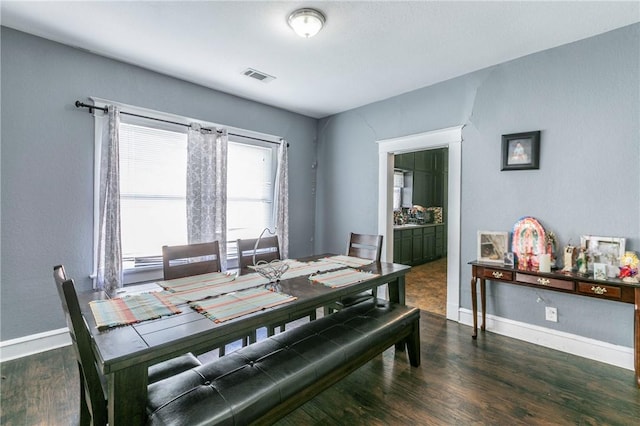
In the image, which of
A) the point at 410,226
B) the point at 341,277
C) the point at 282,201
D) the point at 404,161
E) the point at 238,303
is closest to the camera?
the point at 238,303

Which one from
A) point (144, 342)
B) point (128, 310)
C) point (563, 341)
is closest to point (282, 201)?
point (128, 310)

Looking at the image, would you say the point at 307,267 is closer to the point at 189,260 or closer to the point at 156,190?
the point at 189,260

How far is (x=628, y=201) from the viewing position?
2.34 m

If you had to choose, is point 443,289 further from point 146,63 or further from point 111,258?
point 146,63

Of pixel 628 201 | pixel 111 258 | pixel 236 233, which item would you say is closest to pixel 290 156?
pixel 236 233

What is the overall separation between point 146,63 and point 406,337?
358 cm

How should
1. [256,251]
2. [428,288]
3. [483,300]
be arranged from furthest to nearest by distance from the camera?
[428,288] → [483,300] → [256,251]

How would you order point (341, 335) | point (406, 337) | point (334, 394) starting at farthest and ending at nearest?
point (406, 337), point (334, 394), point (341, 335)

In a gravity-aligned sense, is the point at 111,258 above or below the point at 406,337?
above

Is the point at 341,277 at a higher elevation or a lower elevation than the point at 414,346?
higher

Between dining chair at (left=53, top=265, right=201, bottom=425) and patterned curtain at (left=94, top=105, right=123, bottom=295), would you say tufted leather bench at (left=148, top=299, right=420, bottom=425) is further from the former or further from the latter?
patterned curtain at (left=94, top=105, right=123, bottom=295)

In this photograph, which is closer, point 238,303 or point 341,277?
point 238,303

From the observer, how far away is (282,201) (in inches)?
166

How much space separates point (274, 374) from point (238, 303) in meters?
0.40
